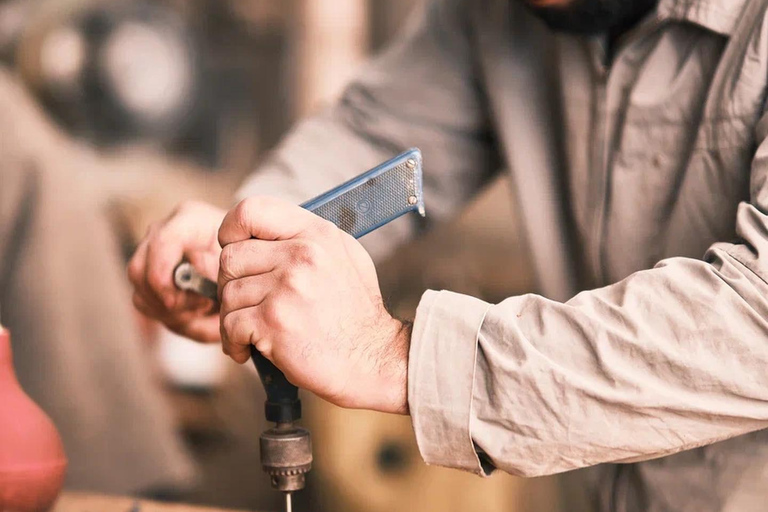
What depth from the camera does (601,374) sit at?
66 cm

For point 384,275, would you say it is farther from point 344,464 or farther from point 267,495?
point 267,495

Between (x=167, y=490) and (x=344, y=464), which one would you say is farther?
(x=344, y=464)

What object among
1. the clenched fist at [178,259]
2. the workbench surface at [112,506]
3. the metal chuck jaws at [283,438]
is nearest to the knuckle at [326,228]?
the metal chuck jaws at [283,438]

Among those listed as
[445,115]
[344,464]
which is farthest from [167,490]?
[445,115]

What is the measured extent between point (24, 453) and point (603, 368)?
1.73 feet

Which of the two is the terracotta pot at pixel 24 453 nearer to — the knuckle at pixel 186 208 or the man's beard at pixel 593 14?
the knuckle at pixel 186 208

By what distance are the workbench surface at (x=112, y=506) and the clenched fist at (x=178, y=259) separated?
0.65 ft

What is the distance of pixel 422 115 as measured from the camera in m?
1.22

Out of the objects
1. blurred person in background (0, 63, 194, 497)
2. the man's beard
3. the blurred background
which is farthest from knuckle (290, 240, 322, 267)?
the blurred background

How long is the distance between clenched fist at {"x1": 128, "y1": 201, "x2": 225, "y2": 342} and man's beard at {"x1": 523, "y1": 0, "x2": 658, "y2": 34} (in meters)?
0.45

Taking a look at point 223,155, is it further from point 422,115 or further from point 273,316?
point 273,316

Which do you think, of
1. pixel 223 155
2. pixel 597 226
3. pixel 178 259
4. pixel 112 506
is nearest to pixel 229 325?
pixel 178 259

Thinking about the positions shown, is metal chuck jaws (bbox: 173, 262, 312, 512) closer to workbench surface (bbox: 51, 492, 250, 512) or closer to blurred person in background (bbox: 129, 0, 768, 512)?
blurred person in background (bbox: 129, 0, 768, 512)

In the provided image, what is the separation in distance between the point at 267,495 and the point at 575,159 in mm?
1828
